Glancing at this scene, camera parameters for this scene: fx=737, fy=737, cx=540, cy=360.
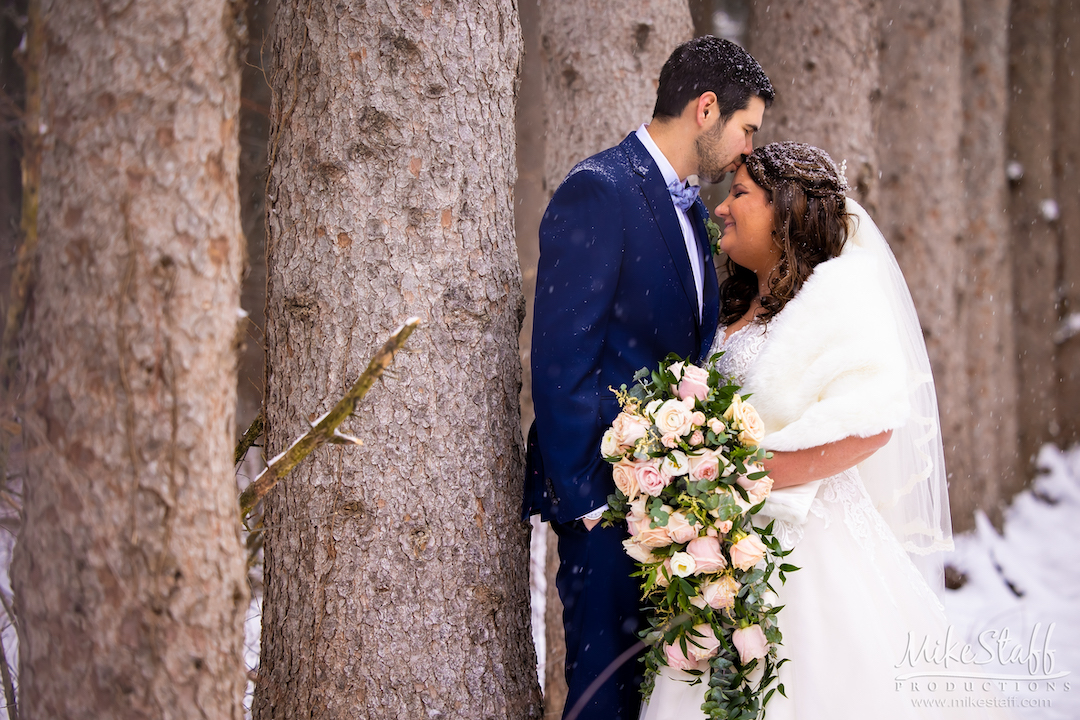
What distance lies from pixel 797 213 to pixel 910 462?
41.5 inches

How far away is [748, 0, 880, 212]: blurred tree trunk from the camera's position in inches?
183

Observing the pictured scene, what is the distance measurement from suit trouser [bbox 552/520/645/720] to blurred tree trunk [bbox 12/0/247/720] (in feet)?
3.77

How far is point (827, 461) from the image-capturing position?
2.50 meters

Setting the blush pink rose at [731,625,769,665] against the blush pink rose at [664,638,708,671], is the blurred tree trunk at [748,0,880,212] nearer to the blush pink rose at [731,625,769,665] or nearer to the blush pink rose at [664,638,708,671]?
the blush pink rose at [731,625,769,665]

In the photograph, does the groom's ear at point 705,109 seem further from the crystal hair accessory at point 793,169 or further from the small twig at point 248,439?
the small twig at point 248,439

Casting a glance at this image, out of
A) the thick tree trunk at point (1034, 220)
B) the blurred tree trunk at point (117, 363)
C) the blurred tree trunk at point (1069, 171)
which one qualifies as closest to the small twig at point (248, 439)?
the blurred tree trunk at point (117, 363)

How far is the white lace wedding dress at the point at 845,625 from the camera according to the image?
7.85 ft

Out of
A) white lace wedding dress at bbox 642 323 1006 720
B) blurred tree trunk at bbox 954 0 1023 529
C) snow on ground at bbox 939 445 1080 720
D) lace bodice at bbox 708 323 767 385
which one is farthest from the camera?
blurred tree trunk at bbox 954 0 1023 529

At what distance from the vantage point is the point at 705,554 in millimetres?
2232

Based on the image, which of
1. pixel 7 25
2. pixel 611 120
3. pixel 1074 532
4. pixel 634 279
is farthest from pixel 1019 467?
pixel 7 25

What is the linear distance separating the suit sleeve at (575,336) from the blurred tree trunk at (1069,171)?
24.8 feet

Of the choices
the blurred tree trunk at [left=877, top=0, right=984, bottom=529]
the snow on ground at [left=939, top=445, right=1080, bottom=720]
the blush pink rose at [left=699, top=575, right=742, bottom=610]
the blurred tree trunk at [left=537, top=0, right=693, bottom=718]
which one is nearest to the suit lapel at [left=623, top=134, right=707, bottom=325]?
the blush pink rose at [left=699, top=575, right=742, bottom=610]

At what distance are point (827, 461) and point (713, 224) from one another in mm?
1012

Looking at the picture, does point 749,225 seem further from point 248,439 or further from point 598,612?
point 248,439
